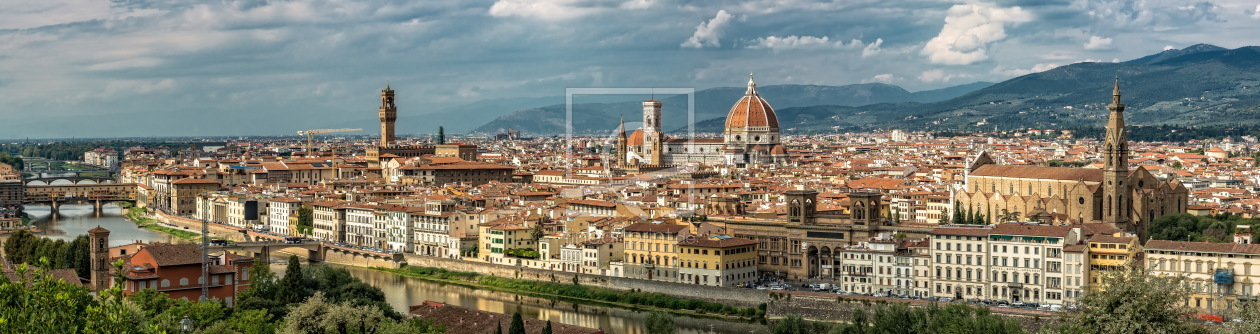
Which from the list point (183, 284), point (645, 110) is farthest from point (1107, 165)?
point (645, 110)

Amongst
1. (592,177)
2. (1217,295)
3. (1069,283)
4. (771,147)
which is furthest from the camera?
(771,147)

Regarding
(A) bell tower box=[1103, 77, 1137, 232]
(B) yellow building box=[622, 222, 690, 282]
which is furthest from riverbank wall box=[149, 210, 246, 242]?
(A) bell tower box=[1103, 77, 1137, 232]

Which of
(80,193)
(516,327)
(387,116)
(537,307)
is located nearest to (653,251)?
(537,307)

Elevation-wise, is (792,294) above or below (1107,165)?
below

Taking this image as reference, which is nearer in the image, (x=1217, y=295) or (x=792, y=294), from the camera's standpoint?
(x=1217, y=295)

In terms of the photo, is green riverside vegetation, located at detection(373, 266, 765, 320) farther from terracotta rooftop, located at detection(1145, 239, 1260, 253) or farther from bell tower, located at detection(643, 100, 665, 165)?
bell tower, located at detection(643, 100, 665, 165)

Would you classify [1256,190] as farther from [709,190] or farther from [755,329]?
[755,329]

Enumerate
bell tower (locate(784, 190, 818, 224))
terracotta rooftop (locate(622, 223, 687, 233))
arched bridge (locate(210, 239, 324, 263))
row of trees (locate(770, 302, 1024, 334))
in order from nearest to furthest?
row of trees (locate(770, 302, 1024, 334)), terracotta rooftop (locate(622, 223, 687, 233)), bell tower (locate(784, 190, 818, 224)), arched bridge (locate(210, 239, 324, 263))

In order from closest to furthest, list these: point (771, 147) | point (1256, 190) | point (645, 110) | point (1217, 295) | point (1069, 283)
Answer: point (1217, 295), point (1069, 283), point (1256, 190), point (645, 110), point (771, 147)
